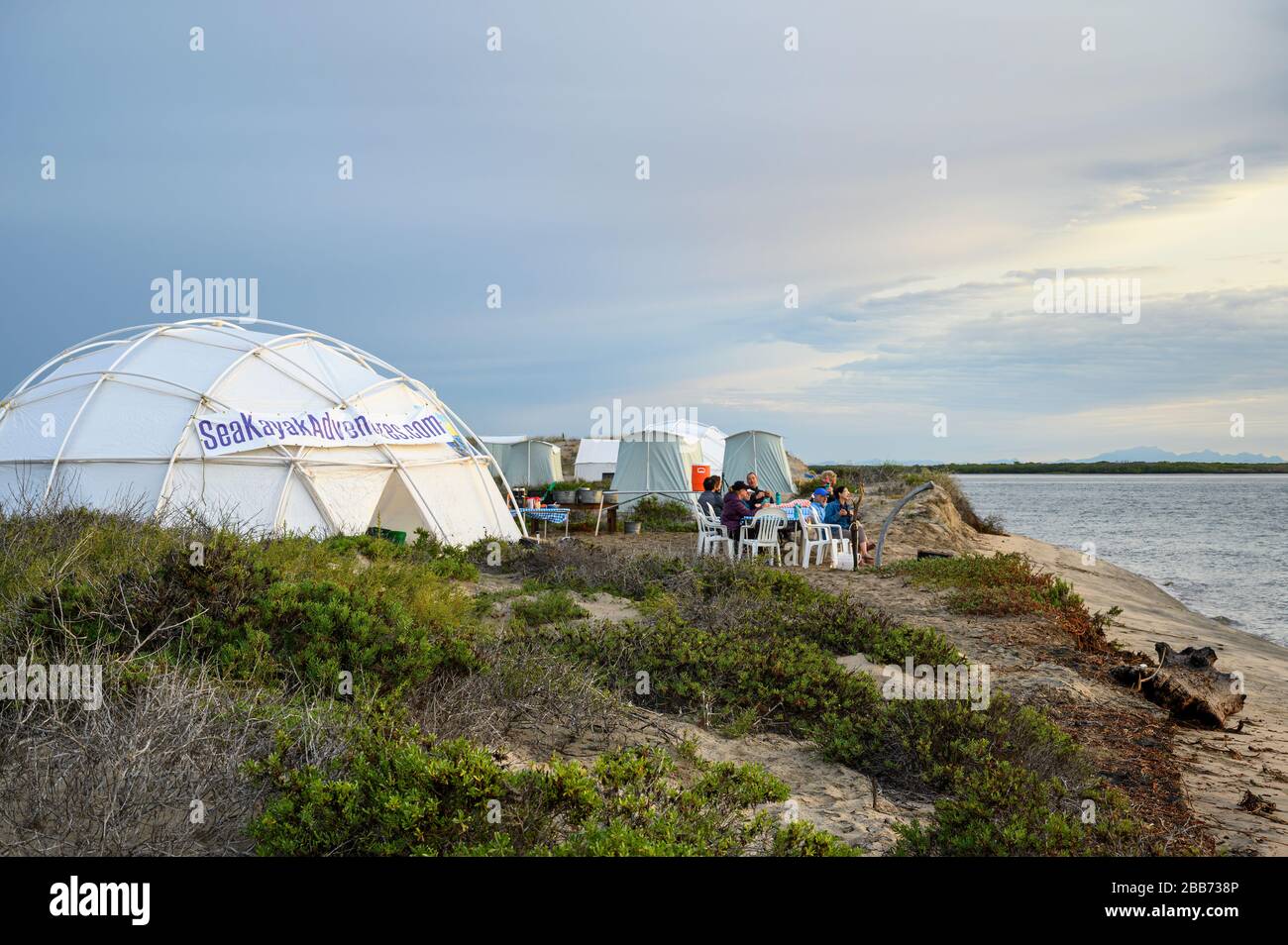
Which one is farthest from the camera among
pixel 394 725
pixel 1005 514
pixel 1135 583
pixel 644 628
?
pixel 1005 514

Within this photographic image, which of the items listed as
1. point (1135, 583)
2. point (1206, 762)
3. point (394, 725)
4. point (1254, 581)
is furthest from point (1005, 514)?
point (394, 725)

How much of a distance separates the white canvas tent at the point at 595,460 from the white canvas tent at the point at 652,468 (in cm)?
1132

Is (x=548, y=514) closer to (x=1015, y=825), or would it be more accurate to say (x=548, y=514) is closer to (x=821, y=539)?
(x=821, y=539)

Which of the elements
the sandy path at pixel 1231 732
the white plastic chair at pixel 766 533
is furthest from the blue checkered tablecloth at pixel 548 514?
the sandy path at pixel 1231 732

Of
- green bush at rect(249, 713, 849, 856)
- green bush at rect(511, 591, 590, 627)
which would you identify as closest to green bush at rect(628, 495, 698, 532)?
green bush at rect(511, 591, 590, 627)

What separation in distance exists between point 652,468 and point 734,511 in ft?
40.1

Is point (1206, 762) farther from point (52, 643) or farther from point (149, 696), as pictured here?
point (52, 643)

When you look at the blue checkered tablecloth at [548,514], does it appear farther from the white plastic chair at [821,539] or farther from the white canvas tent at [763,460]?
the white canvas tent at [763,460]

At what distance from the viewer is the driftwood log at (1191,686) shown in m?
7.67

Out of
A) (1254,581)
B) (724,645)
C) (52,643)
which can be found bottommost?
(1254,581)

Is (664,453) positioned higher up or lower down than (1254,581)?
higher up

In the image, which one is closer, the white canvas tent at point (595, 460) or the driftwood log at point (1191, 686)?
the driftwood log at point (1191, 686)
